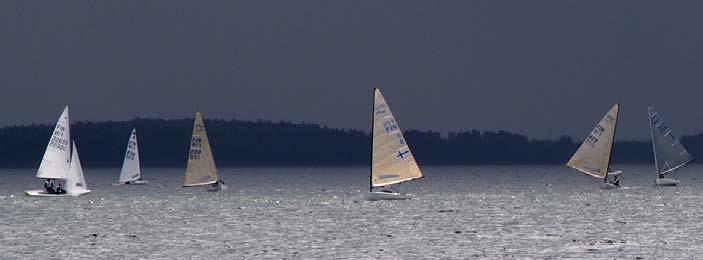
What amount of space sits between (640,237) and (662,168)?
193 feet

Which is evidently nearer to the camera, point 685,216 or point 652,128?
point 685,216

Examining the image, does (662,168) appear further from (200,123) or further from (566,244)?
(566,244)

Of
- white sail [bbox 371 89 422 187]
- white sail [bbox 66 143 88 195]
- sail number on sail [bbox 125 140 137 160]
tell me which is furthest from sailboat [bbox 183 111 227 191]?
white sail [bbox 371 89 422 187]

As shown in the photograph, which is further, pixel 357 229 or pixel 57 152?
pixel 57 152

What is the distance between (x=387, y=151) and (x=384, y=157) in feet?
1.65

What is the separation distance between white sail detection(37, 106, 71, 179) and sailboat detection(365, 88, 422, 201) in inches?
1121

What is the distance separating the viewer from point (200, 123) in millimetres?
123062

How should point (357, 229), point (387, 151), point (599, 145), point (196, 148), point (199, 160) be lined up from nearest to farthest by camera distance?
point (357, 229) → point (387, 151) → point (599, 145) → point (196, 148) → point (199, 160)

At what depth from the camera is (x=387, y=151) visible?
92.0m

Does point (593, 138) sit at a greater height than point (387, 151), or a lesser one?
greater

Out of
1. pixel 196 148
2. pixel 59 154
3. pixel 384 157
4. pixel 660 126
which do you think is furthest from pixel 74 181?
pixel 660 126

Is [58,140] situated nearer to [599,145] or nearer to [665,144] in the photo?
[599,145]

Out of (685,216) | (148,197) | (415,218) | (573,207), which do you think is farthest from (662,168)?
(148,197)

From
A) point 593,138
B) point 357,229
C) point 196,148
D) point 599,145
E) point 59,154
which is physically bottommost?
point 357,229
